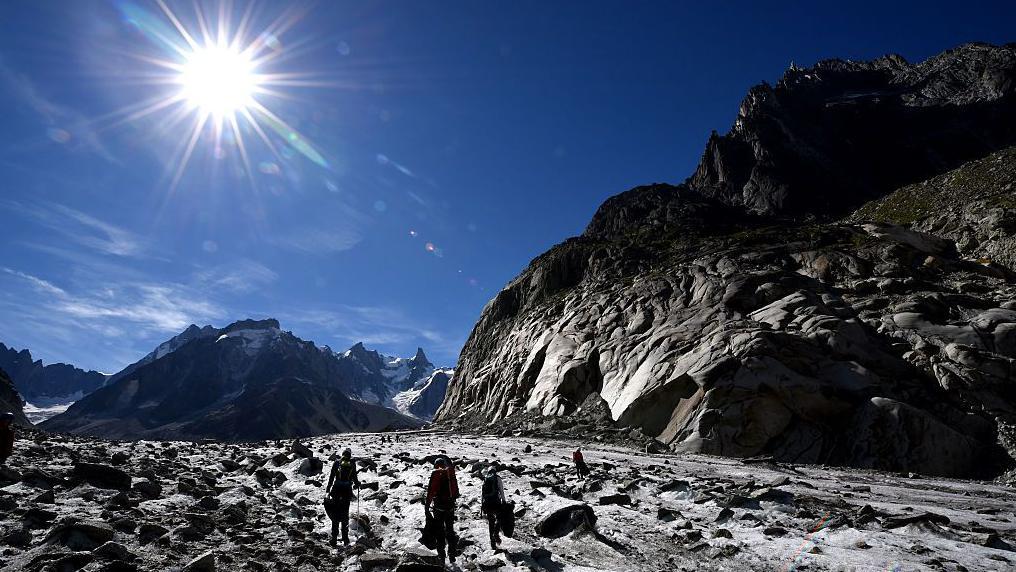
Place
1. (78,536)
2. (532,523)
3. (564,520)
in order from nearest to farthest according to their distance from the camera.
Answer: (78,536) → (564,520) → (532,523)

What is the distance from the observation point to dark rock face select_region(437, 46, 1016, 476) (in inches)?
1062

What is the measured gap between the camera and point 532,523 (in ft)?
40.7

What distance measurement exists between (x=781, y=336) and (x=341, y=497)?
32.1 meters

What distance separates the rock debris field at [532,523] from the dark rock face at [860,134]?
110571mm

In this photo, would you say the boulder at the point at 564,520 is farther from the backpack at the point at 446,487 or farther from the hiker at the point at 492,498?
the backpack at the point at 446,487

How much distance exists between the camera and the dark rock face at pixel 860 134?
4328 inches

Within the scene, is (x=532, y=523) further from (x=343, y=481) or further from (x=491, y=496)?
(x=343, y=481)

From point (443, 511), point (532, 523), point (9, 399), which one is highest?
point (9, 399)

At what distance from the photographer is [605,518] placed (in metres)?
12.3

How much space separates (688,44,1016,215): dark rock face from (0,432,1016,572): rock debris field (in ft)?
363

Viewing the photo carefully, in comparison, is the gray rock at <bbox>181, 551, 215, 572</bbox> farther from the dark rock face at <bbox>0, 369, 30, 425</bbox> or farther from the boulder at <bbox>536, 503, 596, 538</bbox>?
the dark rock face at <bbox>0, 369, 30, 425</bbox>

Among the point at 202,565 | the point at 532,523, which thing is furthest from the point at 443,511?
the point at 202,565

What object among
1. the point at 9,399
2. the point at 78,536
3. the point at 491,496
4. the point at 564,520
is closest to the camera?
the point at 78,536

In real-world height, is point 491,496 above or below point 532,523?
above
